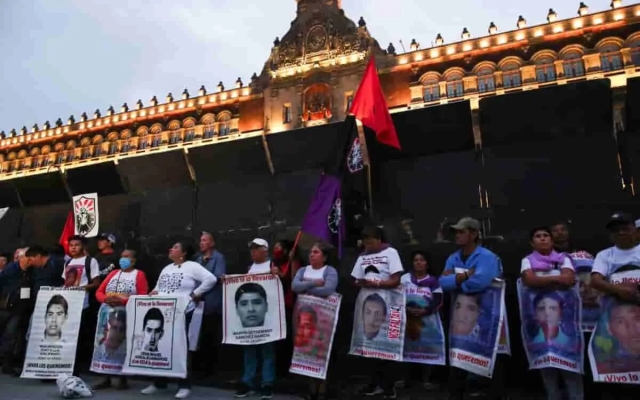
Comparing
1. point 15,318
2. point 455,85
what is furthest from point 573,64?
point 15,318

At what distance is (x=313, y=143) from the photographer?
21.5ft

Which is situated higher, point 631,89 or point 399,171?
point 631,89

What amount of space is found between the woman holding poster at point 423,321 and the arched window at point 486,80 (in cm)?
2511

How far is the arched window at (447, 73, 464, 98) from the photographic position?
A: 2770 cm

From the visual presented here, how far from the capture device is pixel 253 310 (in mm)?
4953

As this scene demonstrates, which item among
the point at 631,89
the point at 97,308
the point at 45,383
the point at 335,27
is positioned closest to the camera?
the point at 631,89

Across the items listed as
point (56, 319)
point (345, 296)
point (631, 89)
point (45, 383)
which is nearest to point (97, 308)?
point (56, 319)

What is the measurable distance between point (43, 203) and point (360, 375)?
25.3 feet

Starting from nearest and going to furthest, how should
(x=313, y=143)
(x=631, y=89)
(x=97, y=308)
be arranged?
(x=631, y=89), (x=97, y=308), (x=313, y=143)

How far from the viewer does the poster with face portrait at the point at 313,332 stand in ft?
15.0

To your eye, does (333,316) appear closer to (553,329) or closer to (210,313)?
(210,313)

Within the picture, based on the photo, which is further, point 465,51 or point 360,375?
point 465,51

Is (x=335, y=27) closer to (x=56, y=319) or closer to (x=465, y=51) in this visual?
(x=465, y=51)

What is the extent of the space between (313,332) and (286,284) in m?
0.77
